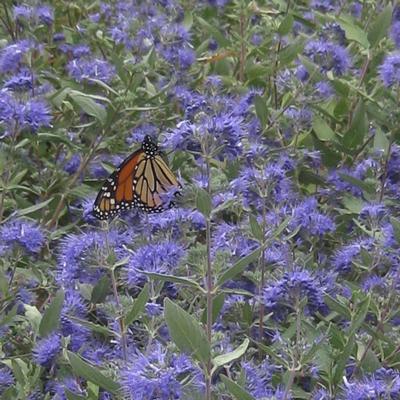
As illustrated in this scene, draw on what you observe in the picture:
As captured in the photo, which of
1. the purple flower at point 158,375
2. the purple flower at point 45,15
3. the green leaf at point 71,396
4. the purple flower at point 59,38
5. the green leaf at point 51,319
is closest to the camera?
the purple flower at point 158,375

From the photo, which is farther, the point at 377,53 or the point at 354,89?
the point at 377,53

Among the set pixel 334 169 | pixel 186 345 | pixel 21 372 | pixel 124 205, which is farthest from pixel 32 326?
pixel 334 169

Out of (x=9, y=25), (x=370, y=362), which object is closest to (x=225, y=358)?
(x=370, y=362)

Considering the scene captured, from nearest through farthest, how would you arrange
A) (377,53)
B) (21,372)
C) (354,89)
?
(21,372) < (354,89) < (377,53)

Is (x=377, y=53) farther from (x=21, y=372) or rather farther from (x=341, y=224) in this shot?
(x=21, y=372)

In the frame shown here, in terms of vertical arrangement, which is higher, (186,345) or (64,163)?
(186,345)

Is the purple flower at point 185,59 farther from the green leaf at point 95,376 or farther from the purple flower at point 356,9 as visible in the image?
the green leaf at point 95,376

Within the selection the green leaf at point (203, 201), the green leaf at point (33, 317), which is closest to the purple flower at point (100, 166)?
the green leaf at point (33, 317)
